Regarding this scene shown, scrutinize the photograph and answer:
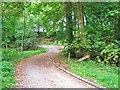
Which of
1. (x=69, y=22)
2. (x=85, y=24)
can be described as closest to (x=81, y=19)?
(x=85, y=24)

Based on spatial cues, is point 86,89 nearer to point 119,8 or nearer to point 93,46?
point 93,46

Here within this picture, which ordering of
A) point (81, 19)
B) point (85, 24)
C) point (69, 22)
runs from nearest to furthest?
point (81, 19)
point (85, 24)
point (69, 22)

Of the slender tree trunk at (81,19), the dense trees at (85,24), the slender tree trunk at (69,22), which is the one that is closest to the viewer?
the dense trees at (85,24)

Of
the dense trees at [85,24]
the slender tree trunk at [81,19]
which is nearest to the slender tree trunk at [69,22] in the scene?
the dense trees at [85,24]

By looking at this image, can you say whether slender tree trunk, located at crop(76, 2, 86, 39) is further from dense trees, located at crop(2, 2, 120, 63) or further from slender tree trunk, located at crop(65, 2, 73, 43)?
slender tree trunk, located at crop(65, 2, 73, 43)

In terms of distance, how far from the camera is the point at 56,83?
880cm

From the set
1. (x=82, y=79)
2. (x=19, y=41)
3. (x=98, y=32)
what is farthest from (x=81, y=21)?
(x=19, y=41)

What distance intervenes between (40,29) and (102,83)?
34.9 m

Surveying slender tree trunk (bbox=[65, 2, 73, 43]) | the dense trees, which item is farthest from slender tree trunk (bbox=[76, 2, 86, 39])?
slender tree trunk (bbox=[65, 2, 73, 43])

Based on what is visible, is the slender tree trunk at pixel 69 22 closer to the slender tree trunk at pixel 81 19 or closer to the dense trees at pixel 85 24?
the dense trees at pixel 85 24

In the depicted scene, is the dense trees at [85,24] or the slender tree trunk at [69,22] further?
the slender tree trunk at [69,22]

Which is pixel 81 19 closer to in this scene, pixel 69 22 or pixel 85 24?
pixel 85 24

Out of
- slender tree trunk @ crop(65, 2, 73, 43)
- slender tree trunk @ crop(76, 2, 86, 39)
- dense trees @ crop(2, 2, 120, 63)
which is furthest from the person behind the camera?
slender tree trunk @ crop(65, 2, 73, 43)

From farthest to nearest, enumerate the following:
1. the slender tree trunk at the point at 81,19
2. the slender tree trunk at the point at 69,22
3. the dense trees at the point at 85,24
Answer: the slender tree trunk at the point at 69,22 → the slender tree trunk at the point at 81,19 → the dense trees at the point at 85,24
